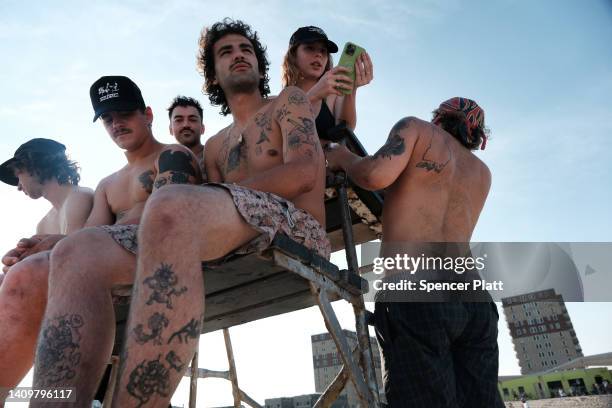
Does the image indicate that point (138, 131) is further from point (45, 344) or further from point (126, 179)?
point (45, 344)

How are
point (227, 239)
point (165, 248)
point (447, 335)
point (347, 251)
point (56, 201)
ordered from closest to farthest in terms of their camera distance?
point (165, 248), point (227, 239), point (447, 335), point (347, 251), point (56, 201)

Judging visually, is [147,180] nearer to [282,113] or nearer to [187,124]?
[282,113]

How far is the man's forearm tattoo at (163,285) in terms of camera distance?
4.81 feet

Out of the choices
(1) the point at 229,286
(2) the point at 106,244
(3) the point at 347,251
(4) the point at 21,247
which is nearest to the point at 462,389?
(3) the point at 347,251

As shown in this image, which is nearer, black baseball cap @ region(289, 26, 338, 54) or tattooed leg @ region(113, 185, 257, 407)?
Answer: tattooed leg @ region(113, 185, 257, 407)

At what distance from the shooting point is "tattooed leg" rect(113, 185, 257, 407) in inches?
53.1

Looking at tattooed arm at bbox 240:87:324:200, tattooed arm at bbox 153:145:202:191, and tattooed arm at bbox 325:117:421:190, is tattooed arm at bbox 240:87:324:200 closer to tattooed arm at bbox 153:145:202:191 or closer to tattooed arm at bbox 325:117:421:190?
tattooed arm at bbox 325:117:421:190

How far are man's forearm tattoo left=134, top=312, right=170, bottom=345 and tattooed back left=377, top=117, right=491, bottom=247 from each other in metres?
1.87

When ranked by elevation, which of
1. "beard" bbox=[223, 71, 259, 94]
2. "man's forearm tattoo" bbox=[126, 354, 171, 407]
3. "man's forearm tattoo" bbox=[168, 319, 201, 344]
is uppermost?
"beard" bbox=[223, 71, 259, 94]

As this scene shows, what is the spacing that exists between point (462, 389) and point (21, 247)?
291 centimetres

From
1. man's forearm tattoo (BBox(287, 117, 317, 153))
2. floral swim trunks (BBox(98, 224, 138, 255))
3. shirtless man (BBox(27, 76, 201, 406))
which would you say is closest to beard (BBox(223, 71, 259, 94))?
→ shirtless man (BBox(27, 76, 201, 406))

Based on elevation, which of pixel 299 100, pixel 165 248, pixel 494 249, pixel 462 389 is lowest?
pixel 462 389

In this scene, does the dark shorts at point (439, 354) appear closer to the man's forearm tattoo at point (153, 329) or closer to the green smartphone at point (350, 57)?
the green smartphone at point (350, 57)

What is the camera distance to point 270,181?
2.33 meters
